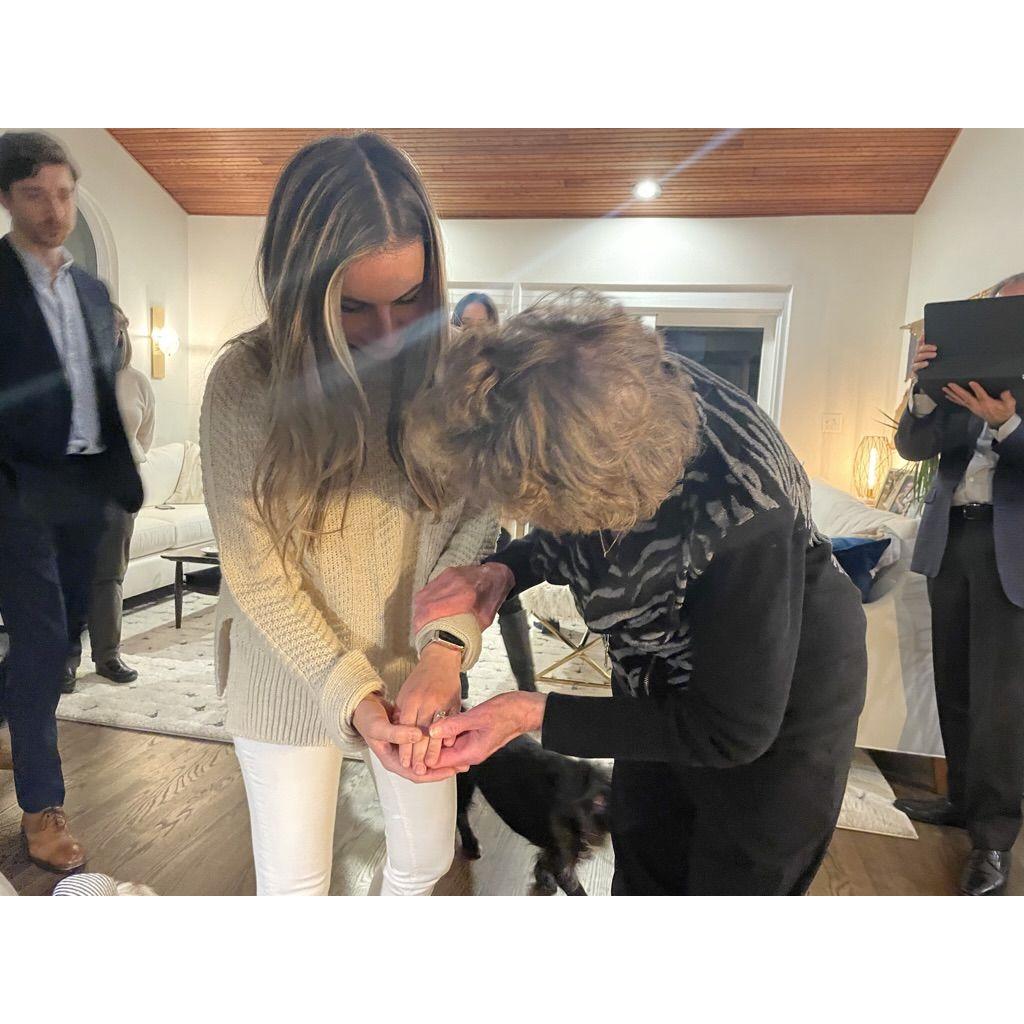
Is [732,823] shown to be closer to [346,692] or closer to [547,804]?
[547,804]

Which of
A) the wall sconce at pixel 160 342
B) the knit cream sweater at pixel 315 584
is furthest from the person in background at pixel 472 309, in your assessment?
the wall sconce at pixel 160 342

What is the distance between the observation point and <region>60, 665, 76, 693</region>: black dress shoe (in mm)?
764

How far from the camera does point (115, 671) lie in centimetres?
78

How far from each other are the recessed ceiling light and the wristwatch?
545mm

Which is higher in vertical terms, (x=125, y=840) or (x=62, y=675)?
(x=62, y=675)

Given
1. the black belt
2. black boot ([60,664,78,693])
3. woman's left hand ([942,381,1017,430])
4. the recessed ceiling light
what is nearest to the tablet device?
woman's left hand ([942,381,1017,430])

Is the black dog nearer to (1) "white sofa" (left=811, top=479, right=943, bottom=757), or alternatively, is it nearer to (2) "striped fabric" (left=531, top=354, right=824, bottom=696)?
(2) "striped fabric" (left=531, top=354, right=824, bottom=696)

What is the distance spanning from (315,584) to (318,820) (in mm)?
304

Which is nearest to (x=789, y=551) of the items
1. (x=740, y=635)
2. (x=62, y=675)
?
(x=740, y=635)

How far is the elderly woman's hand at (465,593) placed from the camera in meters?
0.69
